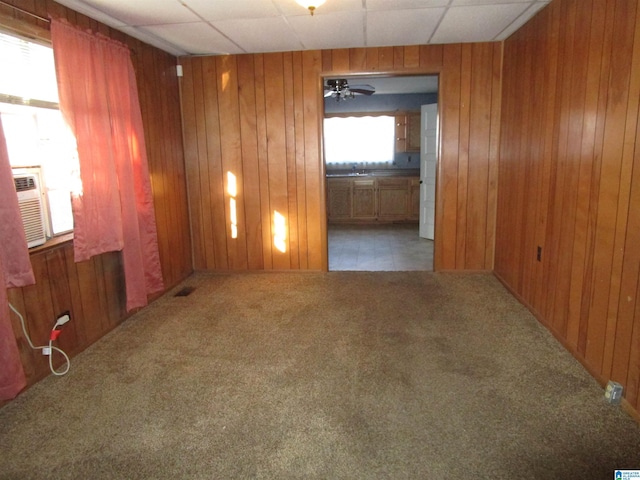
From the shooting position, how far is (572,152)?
285 cm

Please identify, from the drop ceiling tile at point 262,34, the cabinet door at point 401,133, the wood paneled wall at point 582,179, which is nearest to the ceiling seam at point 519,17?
the wood paneled wall at point 582,179

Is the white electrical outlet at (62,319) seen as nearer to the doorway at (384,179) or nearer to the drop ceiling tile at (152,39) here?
the drop ceiling tile at (152,39)

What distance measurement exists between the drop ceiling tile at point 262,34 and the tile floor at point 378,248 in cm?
247

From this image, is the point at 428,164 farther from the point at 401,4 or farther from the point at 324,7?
the point at 324,7

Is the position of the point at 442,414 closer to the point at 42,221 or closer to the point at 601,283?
the point at 601,283

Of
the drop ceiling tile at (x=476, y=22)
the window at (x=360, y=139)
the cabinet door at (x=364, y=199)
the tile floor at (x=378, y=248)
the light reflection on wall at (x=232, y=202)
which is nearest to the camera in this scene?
the drop ceiling tile at (x=476, y=22)

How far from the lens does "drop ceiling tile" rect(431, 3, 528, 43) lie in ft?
10.9

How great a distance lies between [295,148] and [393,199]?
144 inches

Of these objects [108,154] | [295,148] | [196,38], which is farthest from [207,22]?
[295,148]

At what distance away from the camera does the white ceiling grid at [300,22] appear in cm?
312

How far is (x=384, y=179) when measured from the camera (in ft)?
26.0

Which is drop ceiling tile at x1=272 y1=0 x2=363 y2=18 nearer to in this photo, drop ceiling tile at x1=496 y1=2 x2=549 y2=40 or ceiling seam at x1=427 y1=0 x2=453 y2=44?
ceiling seam at x1=427 y1=0 x2=453 y2=44

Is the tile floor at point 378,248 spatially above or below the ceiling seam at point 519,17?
below

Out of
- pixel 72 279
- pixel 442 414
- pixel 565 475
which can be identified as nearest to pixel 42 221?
pixel 72 279
